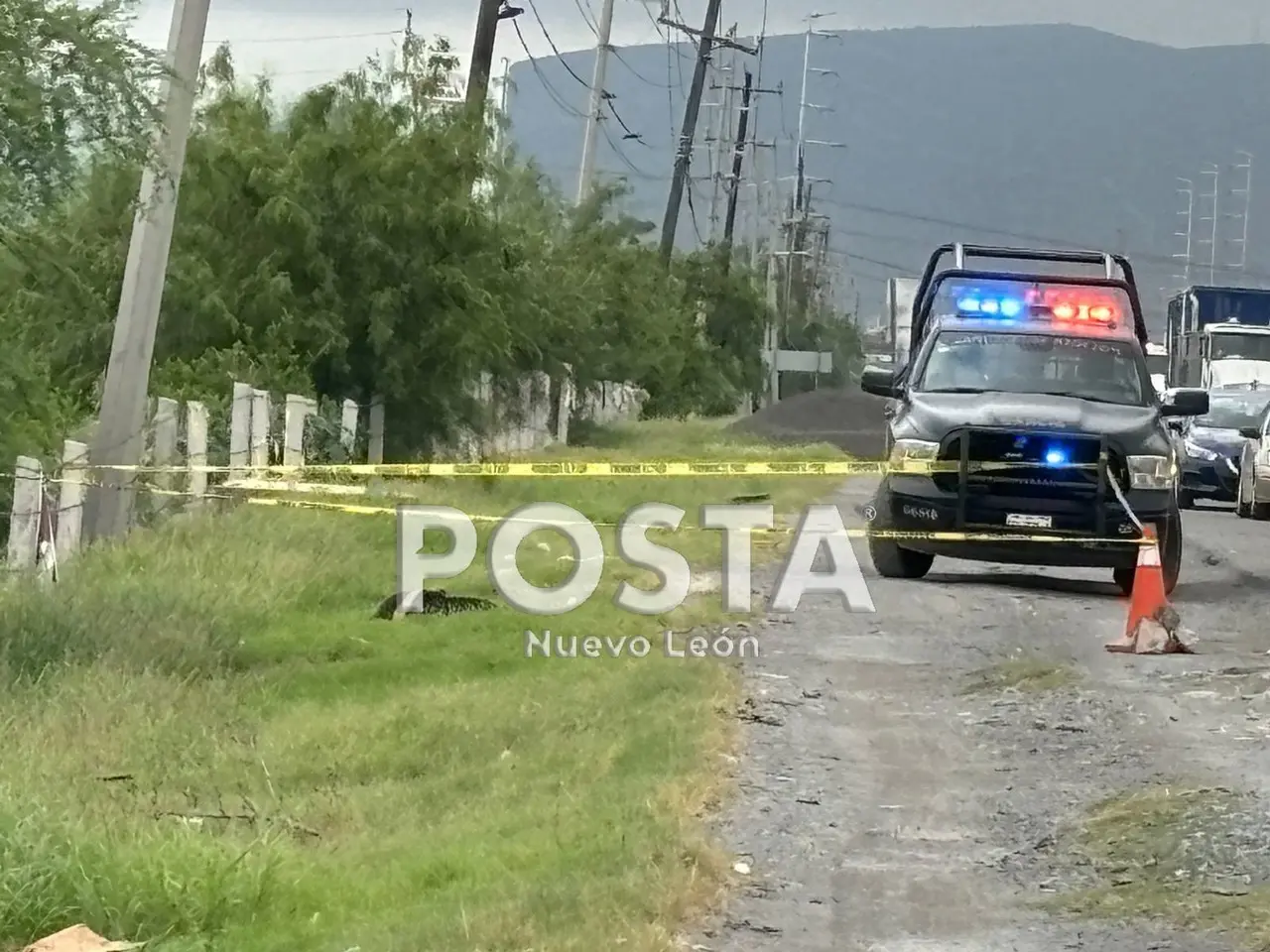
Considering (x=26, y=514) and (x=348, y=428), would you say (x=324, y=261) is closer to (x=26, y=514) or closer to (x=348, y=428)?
(x=348, y=428)

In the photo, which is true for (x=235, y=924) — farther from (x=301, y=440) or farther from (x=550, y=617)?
(x=301, y=440)

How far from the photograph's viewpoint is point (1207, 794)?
8.30 meters

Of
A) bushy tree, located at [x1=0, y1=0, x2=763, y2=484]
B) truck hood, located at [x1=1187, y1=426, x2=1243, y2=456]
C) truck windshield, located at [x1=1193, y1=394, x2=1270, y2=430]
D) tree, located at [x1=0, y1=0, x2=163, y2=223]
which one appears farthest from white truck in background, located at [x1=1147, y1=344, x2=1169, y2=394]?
tree, located at [x1=0, y1=0, x2=163, y2=223]

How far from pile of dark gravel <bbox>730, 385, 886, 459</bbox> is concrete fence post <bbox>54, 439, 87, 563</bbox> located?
3785cm

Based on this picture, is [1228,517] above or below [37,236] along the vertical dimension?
below

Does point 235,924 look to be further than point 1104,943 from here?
Yes

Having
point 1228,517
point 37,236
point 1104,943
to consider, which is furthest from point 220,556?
point 1228,517

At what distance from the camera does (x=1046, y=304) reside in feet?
56.2

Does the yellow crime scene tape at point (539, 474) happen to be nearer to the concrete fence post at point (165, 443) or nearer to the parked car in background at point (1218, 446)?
the concrete fence post at point (165, 443)

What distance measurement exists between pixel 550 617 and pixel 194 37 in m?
5.69

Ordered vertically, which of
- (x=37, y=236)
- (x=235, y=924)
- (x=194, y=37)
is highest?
(x=194, y=37)

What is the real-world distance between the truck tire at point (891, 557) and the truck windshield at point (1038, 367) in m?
1.05

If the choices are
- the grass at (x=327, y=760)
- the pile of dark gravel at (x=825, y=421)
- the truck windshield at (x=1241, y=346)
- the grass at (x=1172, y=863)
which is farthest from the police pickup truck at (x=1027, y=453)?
the pile of dark gravel at (x=825, y=421)

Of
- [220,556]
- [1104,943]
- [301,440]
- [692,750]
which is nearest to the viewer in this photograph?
[1104,943]
